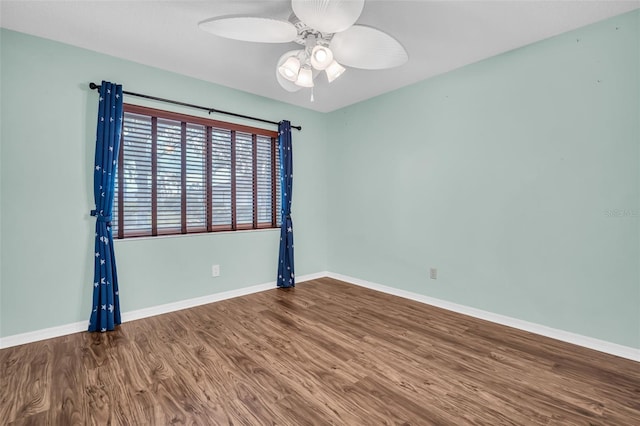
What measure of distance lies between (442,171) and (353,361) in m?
2.27

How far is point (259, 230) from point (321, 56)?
252cm

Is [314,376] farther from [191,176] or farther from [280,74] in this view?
[191,176]

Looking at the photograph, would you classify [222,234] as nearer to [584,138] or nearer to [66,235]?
[66,235]

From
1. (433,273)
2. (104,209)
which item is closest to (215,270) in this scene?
(104,209)

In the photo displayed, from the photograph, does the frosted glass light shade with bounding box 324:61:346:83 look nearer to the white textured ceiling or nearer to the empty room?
the empty room

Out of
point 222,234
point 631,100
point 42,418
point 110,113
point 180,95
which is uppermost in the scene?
point 180,95

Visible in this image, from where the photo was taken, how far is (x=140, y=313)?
10.1ft

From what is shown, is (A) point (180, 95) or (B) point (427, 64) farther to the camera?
(A) point (180, 95)

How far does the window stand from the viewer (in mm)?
3076

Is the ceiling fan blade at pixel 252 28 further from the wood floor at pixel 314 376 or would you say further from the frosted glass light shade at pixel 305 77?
the wood floor at pixel 314 376

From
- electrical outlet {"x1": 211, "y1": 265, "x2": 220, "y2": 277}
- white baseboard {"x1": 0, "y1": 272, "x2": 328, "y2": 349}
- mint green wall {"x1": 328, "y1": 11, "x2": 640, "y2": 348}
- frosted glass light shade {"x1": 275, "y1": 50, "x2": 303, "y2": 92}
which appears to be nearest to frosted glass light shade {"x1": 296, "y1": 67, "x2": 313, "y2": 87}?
frosted glass light shade {"x1": 275, "y1": 50, "x2": 303, "y2": 92}

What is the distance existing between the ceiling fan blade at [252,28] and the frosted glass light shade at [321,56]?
17 centimetres

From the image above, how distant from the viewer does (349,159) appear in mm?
4469

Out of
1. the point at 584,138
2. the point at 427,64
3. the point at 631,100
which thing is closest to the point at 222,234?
the point at 427,64
